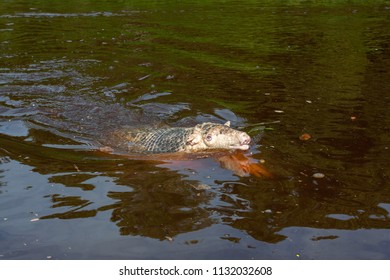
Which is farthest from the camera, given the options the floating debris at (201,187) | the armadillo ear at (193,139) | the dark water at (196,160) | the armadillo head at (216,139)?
the armadillo ear at (193,139)

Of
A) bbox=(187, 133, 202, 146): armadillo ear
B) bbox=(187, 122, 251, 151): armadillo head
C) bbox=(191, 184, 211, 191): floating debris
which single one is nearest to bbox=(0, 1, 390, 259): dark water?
bbox=(191, 184, 211, 191): floating debris

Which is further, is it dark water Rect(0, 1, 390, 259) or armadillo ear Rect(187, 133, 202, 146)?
armadillo ear Rect(187, 133, 202, 146)

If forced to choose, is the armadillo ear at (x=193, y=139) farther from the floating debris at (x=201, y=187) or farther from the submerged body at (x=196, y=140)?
the floating debris at (x=201, y=187)

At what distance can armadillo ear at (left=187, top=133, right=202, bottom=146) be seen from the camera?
9.19 meters

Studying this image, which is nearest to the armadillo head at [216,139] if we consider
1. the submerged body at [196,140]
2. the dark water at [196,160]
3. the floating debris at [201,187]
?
the submerged body at [196,140]

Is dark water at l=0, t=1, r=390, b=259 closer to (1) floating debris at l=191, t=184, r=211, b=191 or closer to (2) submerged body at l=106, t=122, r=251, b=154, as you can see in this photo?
(1) floating debris at l=191, t=184, r=211, b=191

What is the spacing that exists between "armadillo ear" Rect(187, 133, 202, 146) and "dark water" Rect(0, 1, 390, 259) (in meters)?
0.56

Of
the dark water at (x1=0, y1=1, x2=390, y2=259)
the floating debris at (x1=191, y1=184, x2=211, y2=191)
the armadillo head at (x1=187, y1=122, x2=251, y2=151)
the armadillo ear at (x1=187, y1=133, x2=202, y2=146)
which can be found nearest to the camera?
the dark water at (x1=0, y1=1, x2=390, y2=259)

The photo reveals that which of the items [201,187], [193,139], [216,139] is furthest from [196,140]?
[201,187]

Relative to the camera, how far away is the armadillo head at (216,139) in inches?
358

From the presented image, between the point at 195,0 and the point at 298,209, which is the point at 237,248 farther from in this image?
the point at 195,0

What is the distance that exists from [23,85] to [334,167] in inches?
361

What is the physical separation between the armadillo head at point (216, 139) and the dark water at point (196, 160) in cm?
31

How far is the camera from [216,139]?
9234 millimetres
